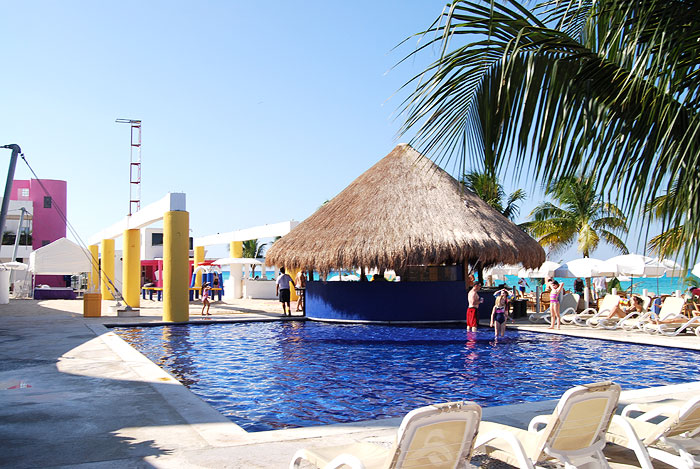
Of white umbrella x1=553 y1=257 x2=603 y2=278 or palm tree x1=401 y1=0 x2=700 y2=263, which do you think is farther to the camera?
white umbrella x1=553 y1=257 x2=603 y2=278

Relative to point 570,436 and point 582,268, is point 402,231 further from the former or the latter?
point 570,436

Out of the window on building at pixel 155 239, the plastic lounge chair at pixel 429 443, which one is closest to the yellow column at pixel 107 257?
the window on building at pixel 155 239

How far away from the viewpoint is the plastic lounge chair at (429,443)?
319cm

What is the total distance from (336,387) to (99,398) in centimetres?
325

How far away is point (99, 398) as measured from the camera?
6508mm

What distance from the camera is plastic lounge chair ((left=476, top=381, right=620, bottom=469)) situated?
12.2ft

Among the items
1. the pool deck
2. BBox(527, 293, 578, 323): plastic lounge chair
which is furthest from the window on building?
the pool deck

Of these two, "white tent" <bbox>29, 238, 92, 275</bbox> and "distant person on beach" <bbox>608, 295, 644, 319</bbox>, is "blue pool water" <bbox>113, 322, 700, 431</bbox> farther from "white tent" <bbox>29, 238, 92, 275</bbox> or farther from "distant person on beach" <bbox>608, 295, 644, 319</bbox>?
"white tent" <bbox>29, 238, 92, 275</bbox>

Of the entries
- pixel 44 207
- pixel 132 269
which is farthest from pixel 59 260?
pixel 44 207

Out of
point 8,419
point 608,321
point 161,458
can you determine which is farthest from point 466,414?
point 608,321

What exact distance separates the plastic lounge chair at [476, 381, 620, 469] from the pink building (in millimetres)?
44410

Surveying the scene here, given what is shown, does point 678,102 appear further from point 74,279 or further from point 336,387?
point 74,279

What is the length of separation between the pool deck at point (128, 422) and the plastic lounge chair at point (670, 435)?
103 cm

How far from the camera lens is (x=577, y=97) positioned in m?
3.08
